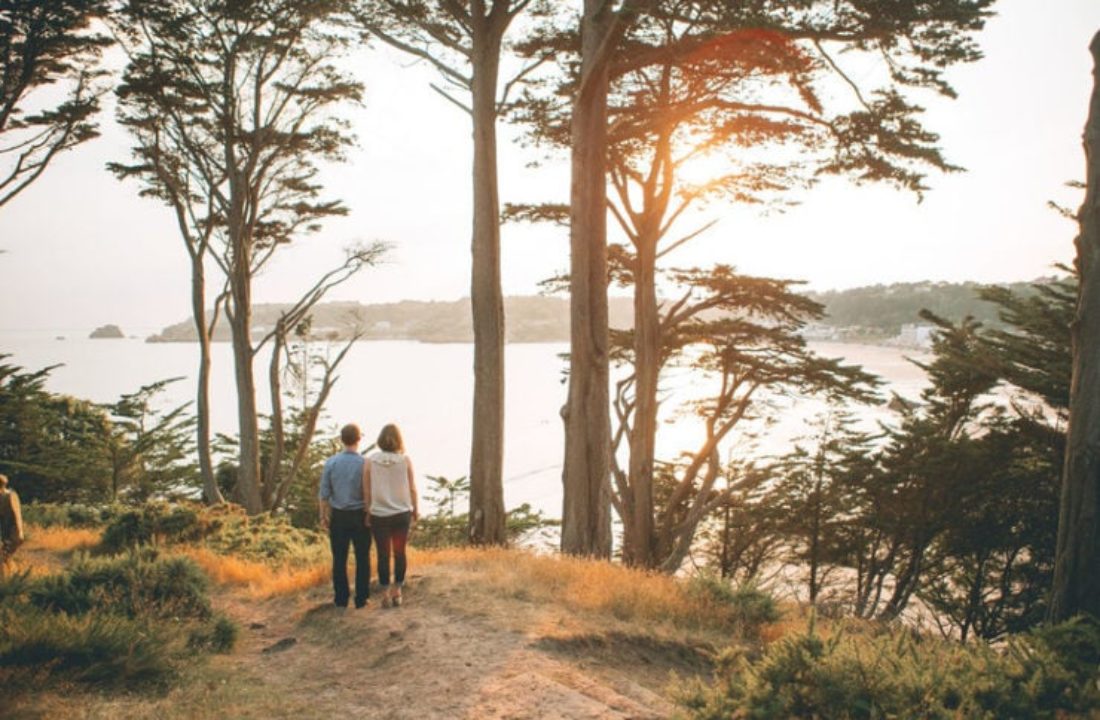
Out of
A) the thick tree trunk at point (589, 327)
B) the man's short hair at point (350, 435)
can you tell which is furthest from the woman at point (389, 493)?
the thick tree trunk at point (589, 327)

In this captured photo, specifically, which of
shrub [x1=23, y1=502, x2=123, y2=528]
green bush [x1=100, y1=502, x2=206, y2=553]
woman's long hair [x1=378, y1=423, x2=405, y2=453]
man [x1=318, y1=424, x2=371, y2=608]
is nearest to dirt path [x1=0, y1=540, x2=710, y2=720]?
man [x1=318, y1=424, x2=371, y2=608]

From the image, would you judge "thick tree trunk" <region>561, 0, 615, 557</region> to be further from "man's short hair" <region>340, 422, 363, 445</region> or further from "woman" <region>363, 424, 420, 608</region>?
"man's short hair" <region>340, 422, 363, 445</region>

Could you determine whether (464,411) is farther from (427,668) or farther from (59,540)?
(427,668)

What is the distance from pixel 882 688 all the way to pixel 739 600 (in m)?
4.20

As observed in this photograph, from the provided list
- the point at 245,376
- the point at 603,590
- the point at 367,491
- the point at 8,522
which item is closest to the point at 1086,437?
the point at 603,590

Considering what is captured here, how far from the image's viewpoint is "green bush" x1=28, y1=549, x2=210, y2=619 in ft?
17.6

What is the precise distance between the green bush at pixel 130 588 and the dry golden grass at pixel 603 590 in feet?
8.60

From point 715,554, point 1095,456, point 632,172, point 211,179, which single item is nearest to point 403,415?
point 715,554

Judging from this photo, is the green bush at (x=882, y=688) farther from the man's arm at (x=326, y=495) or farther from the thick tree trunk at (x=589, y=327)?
the thick tree trunk at (x=589, y=327)

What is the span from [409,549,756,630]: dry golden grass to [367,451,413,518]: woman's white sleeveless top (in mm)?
1263

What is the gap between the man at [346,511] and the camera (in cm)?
630

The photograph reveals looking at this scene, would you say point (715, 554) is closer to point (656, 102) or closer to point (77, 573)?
point (656, 102)

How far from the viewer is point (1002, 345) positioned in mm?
11648

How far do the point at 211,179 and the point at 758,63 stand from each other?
Result: 12.3 metres
